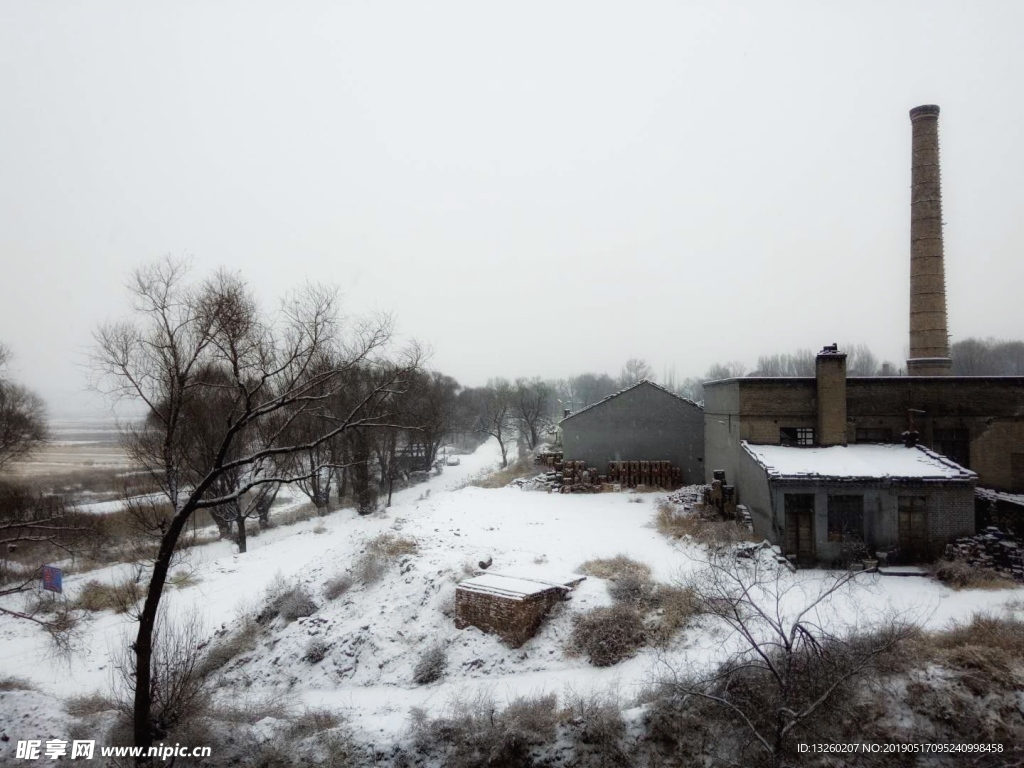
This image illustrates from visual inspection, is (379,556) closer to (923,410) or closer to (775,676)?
(775,676)

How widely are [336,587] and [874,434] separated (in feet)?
57.3

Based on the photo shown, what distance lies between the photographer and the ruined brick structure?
39.9 feet

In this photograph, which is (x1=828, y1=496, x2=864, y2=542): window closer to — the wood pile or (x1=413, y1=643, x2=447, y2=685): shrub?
the wood pile

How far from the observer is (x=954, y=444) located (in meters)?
17.7

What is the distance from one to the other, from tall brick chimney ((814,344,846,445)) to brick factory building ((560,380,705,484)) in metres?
8.83

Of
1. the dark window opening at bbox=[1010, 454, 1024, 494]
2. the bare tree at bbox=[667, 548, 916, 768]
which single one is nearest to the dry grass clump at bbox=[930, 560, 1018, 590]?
the bare tree at bbox=[667, 548, 916, 768]

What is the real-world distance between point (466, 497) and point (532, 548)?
8261 millimetres

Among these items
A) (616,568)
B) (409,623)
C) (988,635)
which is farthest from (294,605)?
(988,635)

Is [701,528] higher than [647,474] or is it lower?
lower

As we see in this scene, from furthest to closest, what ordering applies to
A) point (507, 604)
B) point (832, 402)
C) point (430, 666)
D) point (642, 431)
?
point (642, 431)
point (832, 402)
point (507, 604)
point (430, 666)

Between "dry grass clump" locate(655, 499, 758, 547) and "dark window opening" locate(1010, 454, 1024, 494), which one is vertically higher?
"dark window opening" locate(1010, 454, 1024, 494)

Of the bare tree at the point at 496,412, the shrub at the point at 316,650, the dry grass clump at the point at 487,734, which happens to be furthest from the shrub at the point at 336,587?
the bare tree at the point at 496,412

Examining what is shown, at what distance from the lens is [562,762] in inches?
359

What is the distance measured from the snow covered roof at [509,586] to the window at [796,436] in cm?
910
